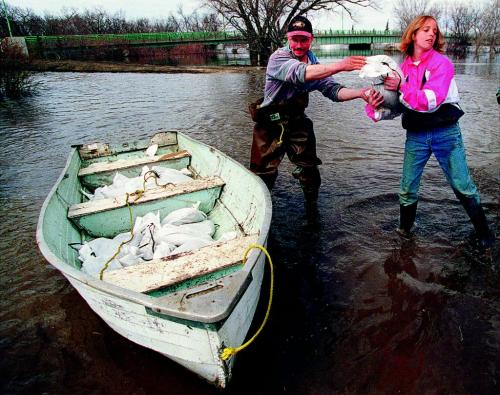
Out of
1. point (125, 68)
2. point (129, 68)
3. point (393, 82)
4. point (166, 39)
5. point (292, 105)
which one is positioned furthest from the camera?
point (166, 39)

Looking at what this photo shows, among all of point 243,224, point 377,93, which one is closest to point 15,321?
point 243,224

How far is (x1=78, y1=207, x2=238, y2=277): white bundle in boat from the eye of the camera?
316 cm

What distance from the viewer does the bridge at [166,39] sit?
3931cm

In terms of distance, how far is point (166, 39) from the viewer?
46438 mm

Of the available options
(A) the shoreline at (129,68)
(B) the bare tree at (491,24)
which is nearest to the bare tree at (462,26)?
(B) the bare tree at (491,24)

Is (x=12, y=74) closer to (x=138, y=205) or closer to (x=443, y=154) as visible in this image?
(x=138, y=205)

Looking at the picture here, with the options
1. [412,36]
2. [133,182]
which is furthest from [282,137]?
[133,182]

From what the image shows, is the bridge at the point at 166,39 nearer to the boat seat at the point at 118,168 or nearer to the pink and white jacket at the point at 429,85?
the boat seat at the point at 118,168

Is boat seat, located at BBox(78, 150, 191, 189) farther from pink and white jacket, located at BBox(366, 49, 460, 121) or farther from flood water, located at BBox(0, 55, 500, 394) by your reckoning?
pink and white jacket, located at BBox(366, 49, 460, 121)

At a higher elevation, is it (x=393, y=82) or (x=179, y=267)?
(x=393, y=82)

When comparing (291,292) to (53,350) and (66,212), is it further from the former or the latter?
(66,212)

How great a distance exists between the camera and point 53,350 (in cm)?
289

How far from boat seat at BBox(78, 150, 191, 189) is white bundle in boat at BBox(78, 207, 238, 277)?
1.69 metres

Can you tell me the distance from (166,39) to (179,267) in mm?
49650
